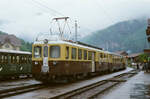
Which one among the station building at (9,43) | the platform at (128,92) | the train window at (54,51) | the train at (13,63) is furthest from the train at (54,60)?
the station building at (9,43)

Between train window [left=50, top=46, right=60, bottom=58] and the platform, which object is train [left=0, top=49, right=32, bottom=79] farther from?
the platform

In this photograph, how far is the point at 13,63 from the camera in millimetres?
19500

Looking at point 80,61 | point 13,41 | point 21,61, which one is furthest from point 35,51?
point 13,41

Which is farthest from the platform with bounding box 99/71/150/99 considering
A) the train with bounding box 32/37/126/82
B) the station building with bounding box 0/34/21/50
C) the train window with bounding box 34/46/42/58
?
the station building with bounding box 0/34/21/50

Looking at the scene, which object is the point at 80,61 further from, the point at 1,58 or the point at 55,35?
the point at 1,58

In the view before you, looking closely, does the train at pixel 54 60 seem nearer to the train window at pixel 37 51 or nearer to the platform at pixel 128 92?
the train window at pixel 37 51

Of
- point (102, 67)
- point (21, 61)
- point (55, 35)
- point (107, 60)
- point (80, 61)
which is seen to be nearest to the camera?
point (55, 35)

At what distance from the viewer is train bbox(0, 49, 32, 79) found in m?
18.1

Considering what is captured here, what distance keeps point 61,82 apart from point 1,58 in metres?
5.14

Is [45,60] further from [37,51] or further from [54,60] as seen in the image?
[37,51]

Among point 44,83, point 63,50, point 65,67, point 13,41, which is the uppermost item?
point 13,41

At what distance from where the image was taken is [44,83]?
16.1 metres

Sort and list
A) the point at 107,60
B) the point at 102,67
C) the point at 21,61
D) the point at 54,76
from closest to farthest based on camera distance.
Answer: the point at 54,76 < the point at 21,61 < the point at 102,67 < the point at 107,60

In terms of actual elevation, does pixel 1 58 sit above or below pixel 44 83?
above
